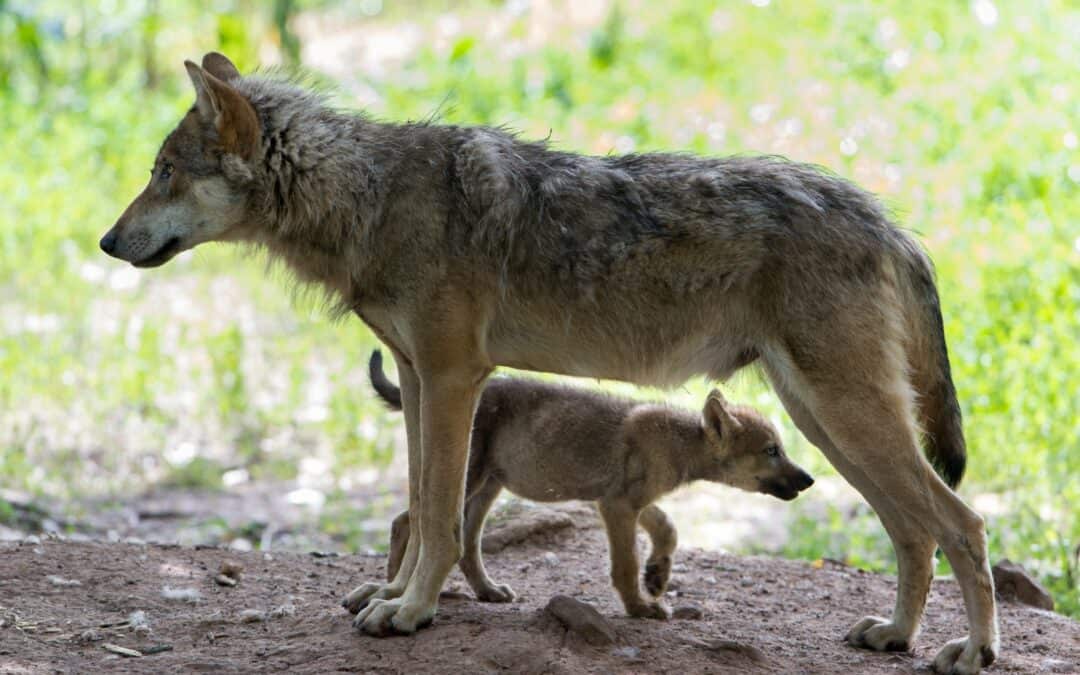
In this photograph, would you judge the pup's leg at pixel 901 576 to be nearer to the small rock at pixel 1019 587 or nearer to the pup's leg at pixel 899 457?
the pup's leg at pixel 899 457

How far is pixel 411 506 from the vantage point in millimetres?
5727

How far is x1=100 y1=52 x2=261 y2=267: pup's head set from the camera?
5.52m

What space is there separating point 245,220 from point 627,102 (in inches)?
359

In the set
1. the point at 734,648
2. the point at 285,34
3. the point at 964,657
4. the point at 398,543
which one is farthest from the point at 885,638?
the point at 285,34

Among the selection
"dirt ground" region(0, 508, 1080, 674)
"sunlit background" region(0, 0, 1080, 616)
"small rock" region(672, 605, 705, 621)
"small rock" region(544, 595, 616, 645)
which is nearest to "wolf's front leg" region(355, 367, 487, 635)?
"dirt ground" region(0, 508, 1080, 674)

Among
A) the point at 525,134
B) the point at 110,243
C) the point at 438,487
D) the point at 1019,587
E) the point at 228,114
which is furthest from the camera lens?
the point at 525,134

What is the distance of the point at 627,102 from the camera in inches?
561

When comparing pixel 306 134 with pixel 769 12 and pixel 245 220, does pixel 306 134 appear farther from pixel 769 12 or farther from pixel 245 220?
pixel 769 12

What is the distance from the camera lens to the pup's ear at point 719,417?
20.0ft

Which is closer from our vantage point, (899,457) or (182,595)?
(899,457)

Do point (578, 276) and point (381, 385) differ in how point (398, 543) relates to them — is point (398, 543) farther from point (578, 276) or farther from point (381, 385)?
point (578, 276)

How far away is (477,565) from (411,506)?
1.40ft

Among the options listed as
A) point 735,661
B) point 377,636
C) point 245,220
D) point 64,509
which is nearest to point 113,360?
point 64,509

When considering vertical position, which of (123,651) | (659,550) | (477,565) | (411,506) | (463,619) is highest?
(411,506)
